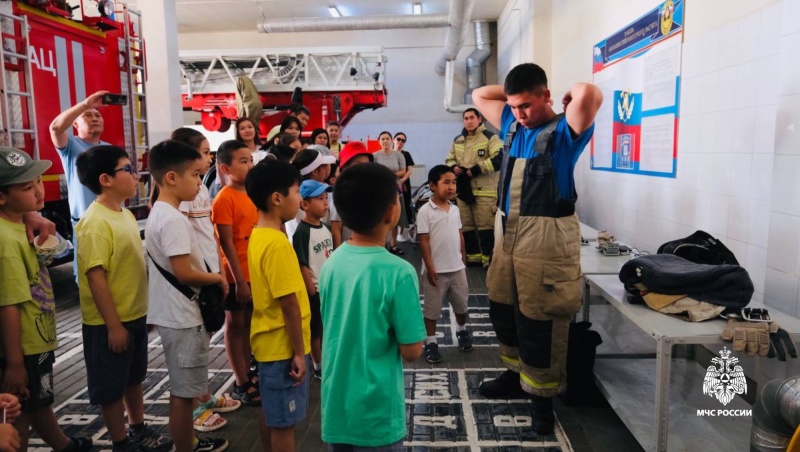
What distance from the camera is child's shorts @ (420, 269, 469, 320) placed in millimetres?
4027

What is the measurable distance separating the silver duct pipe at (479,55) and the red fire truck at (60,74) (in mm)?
7883

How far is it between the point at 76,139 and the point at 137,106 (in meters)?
2.30

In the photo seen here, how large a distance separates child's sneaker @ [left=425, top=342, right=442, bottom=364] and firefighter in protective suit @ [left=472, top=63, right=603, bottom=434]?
3.30 feet

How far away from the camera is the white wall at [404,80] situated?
43.4ft

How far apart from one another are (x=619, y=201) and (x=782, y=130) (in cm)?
247

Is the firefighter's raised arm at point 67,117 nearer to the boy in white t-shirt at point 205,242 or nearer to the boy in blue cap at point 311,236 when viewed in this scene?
the boy in white t-shirt at point 205,242

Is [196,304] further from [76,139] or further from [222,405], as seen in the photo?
[76,139]

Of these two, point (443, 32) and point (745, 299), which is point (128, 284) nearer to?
point (745, 299)

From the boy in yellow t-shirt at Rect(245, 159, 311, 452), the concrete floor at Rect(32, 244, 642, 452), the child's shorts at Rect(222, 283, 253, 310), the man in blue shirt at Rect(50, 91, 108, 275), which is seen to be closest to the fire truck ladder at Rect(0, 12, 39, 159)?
the man in blue shirt at Rect(50, 91, 108, 275)

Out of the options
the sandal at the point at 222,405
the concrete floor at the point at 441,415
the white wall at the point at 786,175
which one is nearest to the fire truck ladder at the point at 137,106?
the concrete floor at the point at 441,415

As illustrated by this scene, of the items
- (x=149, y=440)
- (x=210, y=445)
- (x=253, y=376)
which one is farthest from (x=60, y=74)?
(x=210, y=445)

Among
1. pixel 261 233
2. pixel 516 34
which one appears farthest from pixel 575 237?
pixel 516 34

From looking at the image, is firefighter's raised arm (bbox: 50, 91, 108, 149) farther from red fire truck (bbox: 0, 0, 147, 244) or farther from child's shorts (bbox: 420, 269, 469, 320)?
child's shorts (bbox: 420, 269, 469, 320)

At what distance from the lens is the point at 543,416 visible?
2963mm
